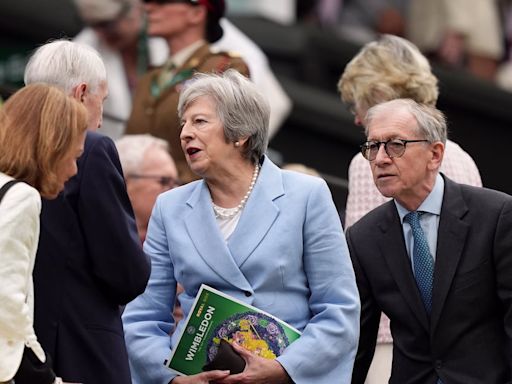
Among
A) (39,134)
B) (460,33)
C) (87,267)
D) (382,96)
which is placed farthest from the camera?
(460,33)

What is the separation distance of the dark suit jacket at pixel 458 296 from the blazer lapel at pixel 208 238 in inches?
25.8

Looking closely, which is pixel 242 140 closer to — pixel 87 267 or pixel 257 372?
pixel 87 267

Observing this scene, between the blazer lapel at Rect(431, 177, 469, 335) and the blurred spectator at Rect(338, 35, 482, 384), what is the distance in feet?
2.54

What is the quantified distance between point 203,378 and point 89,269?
55 cm

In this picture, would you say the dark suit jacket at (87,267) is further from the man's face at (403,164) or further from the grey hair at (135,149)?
the grey hair at (135,149)

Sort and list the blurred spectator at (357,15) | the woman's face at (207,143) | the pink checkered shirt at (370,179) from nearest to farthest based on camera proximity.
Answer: the woman's face at (207,143)
the pink checkered shirt at (370,179)
the blurred spectator at (357,15)

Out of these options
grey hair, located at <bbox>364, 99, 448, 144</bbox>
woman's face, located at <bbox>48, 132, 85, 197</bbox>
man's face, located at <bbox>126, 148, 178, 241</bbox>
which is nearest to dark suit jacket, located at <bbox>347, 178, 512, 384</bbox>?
grey hair, located at <bbox>364, 99, 448, 144</bbox>

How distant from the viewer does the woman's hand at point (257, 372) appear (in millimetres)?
6902

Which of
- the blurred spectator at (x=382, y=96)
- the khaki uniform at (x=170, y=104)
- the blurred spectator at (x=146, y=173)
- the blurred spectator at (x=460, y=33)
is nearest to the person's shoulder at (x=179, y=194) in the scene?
the blurred spectator at (x=382, y=96)

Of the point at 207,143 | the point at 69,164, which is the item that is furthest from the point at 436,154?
the point at 69,164

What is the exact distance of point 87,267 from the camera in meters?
6.92

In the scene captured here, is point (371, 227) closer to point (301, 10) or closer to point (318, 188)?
point (318, 188)

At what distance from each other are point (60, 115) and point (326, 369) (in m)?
1.41

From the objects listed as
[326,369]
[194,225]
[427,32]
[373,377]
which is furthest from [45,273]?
[427,32]
